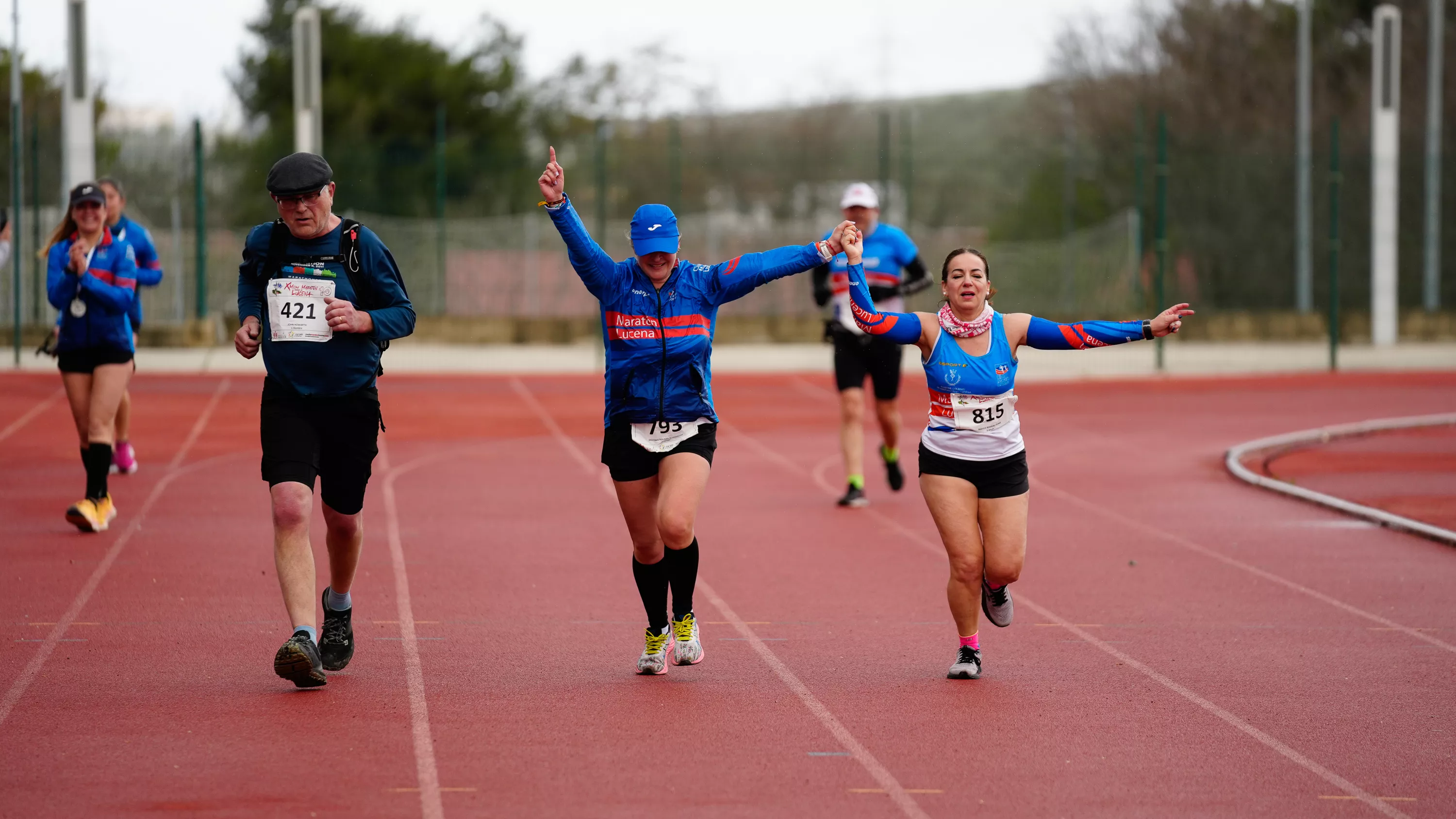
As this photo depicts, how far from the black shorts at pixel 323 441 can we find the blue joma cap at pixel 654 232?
115cm

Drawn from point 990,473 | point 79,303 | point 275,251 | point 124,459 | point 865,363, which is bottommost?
point 124,459

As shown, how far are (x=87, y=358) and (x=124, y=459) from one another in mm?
2925

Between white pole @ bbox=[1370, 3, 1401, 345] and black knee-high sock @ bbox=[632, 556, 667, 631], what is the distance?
2264cm

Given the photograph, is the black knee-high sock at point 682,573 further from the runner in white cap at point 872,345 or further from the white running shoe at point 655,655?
the runner in white cap at point 872,345

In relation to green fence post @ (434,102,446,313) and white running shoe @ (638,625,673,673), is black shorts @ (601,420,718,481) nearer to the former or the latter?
white running shoe @ (638,625,673,673)

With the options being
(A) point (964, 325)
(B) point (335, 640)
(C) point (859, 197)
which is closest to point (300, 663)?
(B) point (335, 640)

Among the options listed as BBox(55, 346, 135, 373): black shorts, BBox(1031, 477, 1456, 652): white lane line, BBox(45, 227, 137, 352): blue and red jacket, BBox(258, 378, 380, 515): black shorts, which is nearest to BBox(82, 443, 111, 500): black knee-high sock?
BBox(55, 346, 135, 373): black shorts

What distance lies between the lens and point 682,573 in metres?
6.91

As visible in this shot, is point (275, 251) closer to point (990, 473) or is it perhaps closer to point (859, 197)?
point (990, 473)

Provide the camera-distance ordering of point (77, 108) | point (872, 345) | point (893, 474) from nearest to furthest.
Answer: point (872, 345) → point (893, 474) → point (77, 108)

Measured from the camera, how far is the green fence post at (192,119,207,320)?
23.8m

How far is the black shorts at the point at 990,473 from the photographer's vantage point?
22.6 ft

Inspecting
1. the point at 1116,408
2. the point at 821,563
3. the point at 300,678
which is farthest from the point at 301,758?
the point at 1116,408

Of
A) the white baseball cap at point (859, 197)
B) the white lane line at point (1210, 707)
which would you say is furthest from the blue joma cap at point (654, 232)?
the white baseball cap at point (859, 197)
